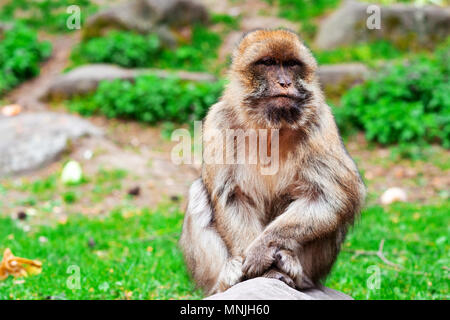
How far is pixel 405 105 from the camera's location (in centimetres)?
Answer: 1105

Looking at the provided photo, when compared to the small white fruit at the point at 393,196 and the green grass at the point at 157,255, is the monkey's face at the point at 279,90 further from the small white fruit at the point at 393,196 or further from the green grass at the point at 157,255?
the small white fruit at the point at 393,196

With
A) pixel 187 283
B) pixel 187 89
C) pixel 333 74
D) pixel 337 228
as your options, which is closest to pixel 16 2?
pixel 187 89

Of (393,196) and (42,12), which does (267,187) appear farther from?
(42,12)

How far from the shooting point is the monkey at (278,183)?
3.76m

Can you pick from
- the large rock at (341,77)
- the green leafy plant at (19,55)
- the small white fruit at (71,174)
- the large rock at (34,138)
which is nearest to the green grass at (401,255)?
the small white fruit at (71,174)

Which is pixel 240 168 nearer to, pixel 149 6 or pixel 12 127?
pixel 12 127

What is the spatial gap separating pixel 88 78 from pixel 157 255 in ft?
25.6

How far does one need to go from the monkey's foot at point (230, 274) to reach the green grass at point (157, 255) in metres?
1.09

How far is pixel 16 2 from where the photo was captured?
19109mm

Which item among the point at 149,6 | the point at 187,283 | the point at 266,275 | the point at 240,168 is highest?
the point at 149,6

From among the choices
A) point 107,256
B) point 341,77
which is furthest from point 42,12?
point 107,256

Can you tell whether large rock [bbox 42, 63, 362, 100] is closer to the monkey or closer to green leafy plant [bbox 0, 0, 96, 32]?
green leafy plant [bbox 0, 0, 96, 32]

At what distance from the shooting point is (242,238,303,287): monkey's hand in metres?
3.75

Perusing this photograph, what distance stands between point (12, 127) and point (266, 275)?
26.3 feet
